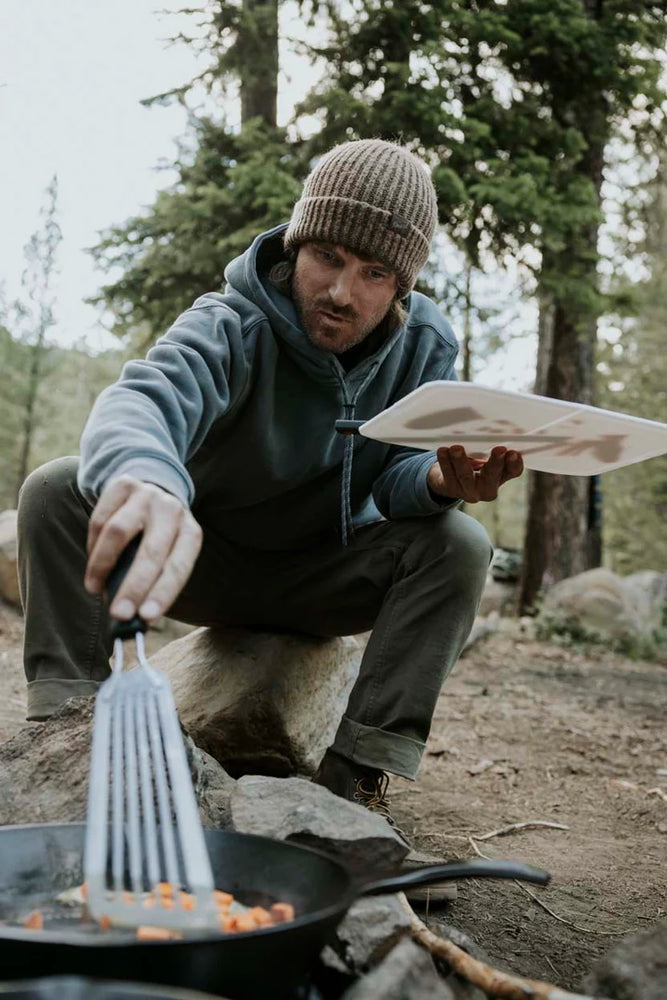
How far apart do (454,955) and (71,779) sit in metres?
0.84

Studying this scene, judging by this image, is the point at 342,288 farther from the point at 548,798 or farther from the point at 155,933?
the point at 548,798

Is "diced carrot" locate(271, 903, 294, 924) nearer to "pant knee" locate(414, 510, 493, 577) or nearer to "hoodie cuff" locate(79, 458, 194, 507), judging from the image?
"hoodie cuff" locate(79, 458, 194, 507)

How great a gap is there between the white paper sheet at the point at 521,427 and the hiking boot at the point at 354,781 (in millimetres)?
933

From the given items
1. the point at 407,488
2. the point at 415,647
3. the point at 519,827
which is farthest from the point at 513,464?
the point at 519,827

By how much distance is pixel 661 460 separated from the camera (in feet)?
58.3

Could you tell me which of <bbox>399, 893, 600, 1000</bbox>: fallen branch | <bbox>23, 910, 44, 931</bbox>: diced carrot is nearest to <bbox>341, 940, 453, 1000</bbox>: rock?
<bbox>399, 893, 600, 1000</bbox>: fallen branch

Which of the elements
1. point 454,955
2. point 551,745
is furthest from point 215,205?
point 454,955

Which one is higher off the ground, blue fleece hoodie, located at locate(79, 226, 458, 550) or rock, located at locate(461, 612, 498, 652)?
blue fleece hoodie, located at locate(79, 226, 458, 550)

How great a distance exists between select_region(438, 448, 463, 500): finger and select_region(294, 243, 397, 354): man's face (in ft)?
1.72

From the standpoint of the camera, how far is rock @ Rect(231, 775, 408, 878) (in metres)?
1.73

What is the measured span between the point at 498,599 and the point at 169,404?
1004cm

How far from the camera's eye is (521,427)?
221 cm

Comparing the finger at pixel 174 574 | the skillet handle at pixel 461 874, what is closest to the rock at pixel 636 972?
the skillet handle at pixel 461 874

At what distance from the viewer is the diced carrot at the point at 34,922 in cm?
135
